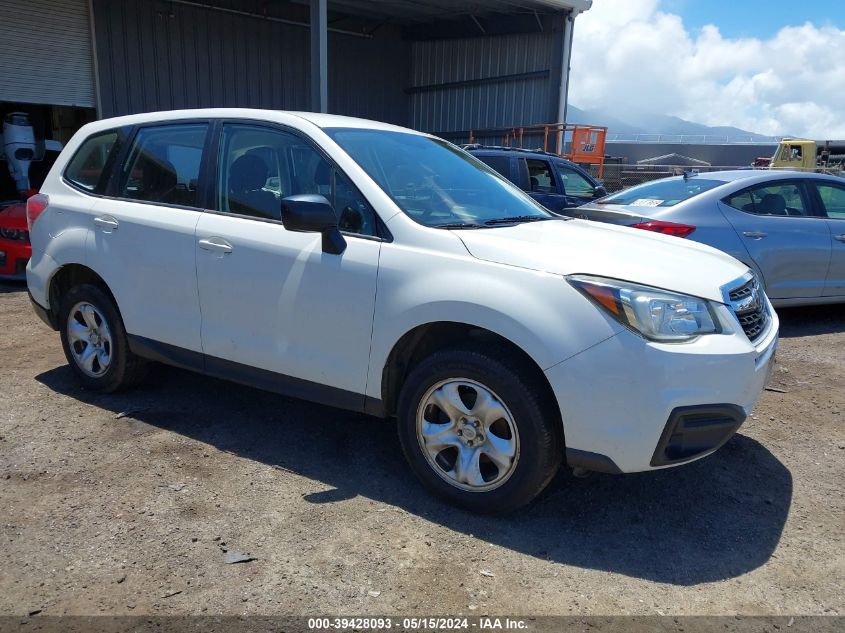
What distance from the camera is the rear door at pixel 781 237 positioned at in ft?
19.7

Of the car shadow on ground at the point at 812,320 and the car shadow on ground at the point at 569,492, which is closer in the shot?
the car shadow on ground at the point at 569,492

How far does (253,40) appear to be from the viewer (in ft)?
59.5

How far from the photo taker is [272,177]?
3602mm

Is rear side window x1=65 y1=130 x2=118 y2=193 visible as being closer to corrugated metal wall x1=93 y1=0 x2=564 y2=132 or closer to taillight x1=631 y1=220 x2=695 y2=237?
taillight x1=631 y1=220 x2=695 y2=237

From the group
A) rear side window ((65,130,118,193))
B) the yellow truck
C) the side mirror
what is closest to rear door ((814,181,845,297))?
the side mirror

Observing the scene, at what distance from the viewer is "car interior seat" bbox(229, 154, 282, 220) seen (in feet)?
11.6

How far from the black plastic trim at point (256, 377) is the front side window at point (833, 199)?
Result: 547 cm

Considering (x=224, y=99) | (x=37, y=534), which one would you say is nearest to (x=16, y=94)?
(x=224, y=99)

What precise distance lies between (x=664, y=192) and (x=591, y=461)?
4376 mm

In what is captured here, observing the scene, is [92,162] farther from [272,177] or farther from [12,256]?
[12,256]

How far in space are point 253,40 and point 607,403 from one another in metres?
18.2

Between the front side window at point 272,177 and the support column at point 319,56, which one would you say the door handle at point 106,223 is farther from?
the support column at point 319,56

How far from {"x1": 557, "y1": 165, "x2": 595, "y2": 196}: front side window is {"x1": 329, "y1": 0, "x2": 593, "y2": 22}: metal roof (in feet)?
30.8

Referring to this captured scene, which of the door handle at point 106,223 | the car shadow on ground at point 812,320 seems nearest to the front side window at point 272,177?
the door handle at point 106,223
